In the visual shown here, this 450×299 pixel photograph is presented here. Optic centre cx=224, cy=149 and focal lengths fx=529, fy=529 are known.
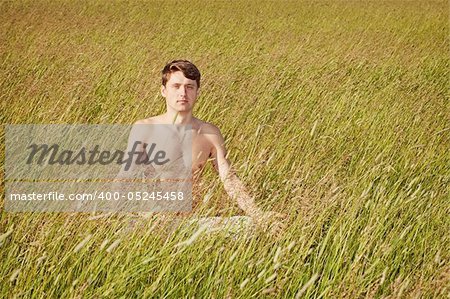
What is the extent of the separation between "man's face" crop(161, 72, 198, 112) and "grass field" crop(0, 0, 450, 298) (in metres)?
0.49

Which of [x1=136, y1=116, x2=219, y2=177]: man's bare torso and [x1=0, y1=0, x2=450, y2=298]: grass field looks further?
[x1=136, y1=116, x2=219, y2=177]: man's bare torso

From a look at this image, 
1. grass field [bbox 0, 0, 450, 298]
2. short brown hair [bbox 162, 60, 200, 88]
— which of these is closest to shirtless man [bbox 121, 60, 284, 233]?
short brown hair [bbox 162, 60, 200, 88]

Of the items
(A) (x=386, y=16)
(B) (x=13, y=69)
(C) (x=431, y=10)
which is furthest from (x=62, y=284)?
(C) (x=431, y=10)

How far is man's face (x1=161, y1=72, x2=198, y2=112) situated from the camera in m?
2.87

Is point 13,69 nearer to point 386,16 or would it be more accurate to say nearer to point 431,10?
point 386,16

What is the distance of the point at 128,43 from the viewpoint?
24.4 feet

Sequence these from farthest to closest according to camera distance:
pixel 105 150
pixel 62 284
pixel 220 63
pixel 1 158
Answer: pixel 220 63, pixel 105 150, pixel 1 158, pixel 62 284

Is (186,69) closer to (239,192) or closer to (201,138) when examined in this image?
(201,138)

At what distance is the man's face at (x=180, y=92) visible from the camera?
2873 mm

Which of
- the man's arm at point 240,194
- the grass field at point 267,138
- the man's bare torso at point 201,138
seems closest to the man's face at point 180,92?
the man's bare torso at point 201,138

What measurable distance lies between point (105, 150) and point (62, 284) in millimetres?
1798

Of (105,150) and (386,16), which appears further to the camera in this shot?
(386,16)

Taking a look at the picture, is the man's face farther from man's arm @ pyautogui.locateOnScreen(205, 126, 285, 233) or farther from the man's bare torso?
man's arm @ pyautogui.locateOnScreen(205, 126, 285, 233)

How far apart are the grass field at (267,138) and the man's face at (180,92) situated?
488 millimetres
